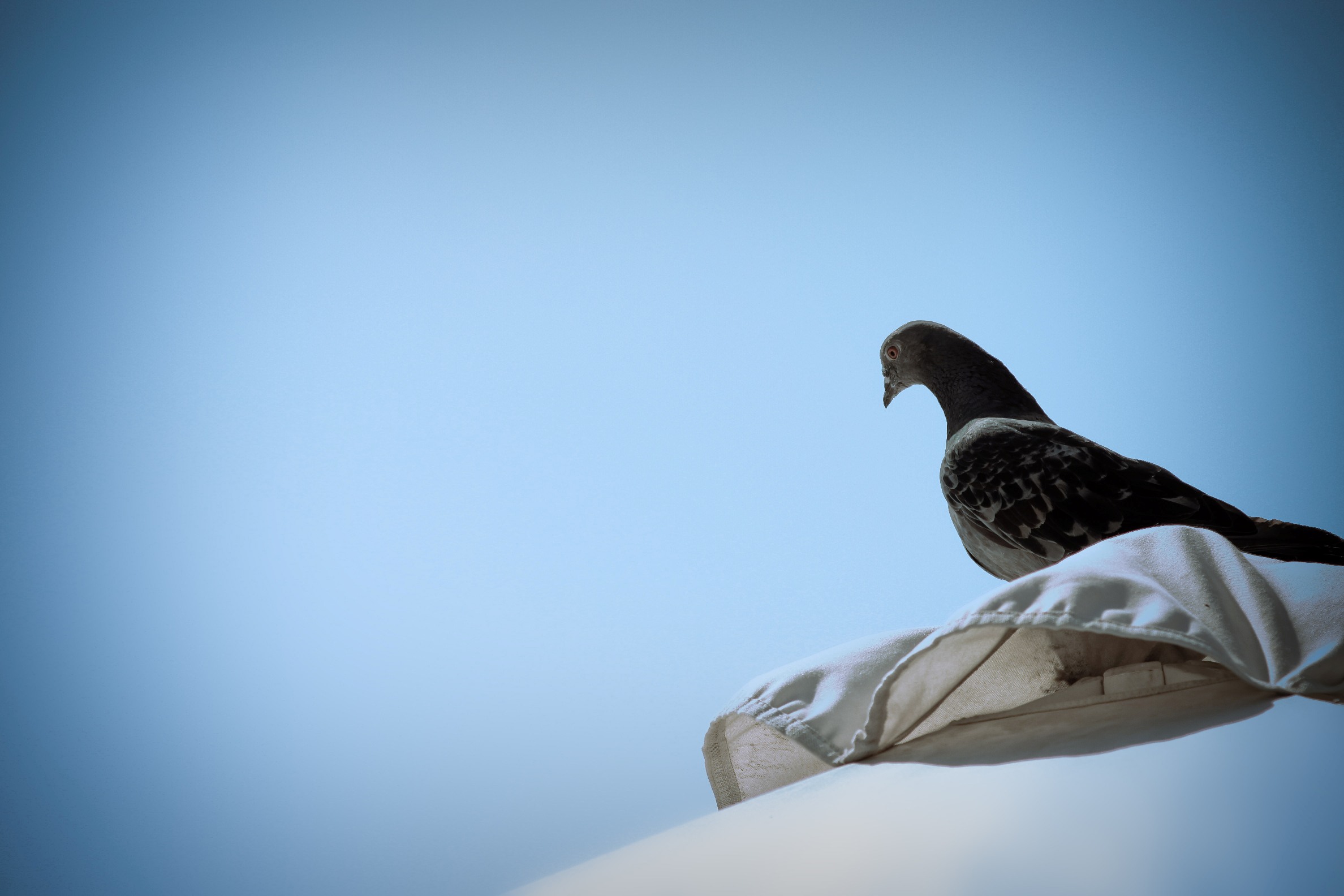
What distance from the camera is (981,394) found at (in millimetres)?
1784

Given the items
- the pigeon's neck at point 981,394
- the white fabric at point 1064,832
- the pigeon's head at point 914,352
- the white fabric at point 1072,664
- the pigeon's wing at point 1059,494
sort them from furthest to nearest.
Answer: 1. the pigeon's head at point 914,352
2. the pigeon's neck at point 981,394
3. the pigeon's wing at point 1059,494
4. the white fabric at point 1072,664
5. the white fabric at point 1064,832

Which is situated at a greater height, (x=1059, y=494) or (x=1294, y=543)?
(x=1059, y=494)

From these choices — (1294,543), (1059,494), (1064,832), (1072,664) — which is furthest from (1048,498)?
(1064,832)

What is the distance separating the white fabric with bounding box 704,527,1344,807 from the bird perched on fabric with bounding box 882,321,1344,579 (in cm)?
50

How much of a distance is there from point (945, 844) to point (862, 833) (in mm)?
56

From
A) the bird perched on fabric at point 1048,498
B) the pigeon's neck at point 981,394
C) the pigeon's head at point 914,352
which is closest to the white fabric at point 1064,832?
the bird perched on fabric at point 1048,498

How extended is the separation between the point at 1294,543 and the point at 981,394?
28.5 inches

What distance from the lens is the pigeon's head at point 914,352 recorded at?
1.91m

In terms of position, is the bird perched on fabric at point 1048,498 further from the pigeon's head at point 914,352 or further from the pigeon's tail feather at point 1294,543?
the pigeon's head at point 914,352

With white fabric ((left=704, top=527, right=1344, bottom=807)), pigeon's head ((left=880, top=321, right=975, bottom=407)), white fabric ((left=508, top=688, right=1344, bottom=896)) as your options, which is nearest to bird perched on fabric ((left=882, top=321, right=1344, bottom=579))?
pigeon's head ((left=880, top=321, right=975, bottom=407))

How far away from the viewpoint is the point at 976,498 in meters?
1.46

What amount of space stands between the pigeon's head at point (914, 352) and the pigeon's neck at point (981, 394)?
0.05 metres

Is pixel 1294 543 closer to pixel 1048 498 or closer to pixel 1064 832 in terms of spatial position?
pixel 1048 498

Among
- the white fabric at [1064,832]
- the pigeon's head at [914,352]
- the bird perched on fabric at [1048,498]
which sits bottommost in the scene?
the white fabric at [1064,832]
